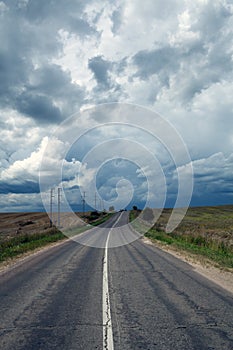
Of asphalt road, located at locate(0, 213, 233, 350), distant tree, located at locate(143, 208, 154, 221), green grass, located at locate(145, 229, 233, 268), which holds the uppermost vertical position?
distant tree, located at locate(143, 208, 154, 221)

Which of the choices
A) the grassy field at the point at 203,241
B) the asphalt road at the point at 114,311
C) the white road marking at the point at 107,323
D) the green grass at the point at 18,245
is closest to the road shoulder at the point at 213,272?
the asphalt road at the point at 114,311

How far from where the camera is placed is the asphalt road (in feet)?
17.2

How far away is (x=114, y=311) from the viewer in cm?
694

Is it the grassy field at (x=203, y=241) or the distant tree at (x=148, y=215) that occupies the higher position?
the distant tree at (x=148, y=215)

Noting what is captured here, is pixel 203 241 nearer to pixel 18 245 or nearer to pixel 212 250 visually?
pixel 212 250

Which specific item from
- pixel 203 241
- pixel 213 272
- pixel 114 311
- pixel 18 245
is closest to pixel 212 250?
pixel 203 241

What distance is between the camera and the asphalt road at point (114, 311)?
523 cm

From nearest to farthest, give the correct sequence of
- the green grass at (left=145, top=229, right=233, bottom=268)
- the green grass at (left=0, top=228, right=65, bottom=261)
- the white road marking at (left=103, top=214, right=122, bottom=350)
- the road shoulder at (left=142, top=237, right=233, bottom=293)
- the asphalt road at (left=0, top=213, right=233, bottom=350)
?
the white road marking at (left=103, top=214, right=122, bottom=350) → the asphalt road at (left=0, top=213, right=233, bottom=350) → the road shoulder at (left=142, top=237, right=233, bottom=293) → the green grass at (left=145, top=229, right=233, bottom=268) → the green grass at (left=0, top=228, right=65, bottom=261)

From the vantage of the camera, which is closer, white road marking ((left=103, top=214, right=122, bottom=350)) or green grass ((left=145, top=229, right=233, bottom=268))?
white road marking ((left=103, top=214, right=122, bottom=350))

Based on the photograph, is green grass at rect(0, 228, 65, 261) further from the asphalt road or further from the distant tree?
the distant tree

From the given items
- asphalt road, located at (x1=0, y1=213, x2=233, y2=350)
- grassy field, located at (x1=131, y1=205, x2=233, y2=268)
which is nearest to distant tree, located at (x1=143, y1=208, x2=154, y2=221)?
grassy field, located at (x1=131, y1=205, x2=233, y2=268)

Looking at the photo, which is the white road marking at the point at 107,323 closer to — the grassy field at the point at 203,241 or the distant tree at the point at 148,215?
the grassy field at the point at 203,241

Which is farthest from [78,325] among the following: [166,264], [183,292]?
[166,264]

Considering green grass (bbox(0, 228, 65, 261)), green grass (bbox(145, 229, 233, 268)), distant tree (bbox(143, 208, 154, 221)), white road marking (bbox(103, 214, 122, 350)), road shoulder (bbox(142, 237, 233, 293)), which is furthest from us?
distant tree (bbox(143, 208, 154, 221))
